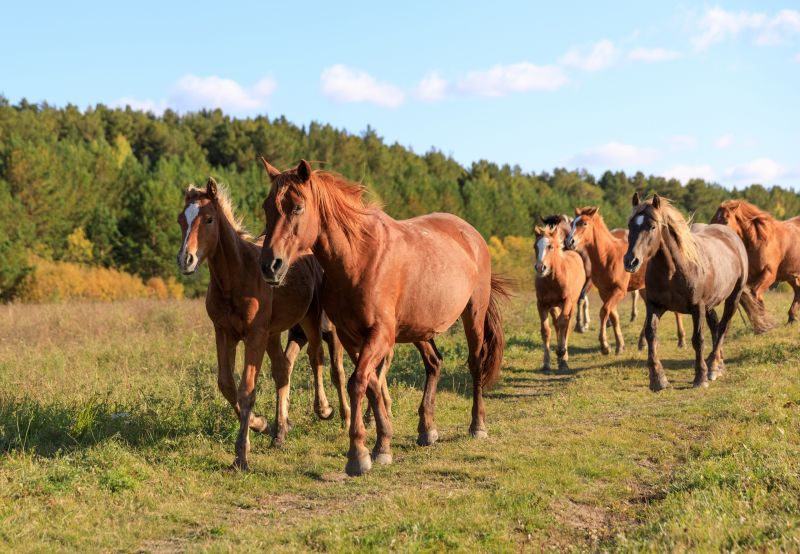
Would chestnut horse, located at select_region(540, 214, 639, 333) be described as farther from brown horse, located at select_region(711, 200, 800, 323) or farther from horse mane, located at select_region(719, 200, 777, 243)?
horse mane, located at select_region(719, 200, 777, 243)

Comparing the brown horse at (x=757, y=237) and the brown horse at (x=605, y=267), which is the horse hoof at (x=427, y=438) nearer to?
the brown horse at (x=605, y=267)

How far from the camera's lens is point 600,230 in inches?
550

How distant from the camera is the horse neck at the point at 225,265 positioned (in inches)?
Result: 272

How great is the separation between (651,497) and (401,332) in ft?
8.50

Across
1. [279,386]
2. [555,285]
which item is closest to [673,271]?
[555,285]

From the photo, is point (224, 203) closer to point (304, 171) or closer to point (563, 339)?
point (304, 171)

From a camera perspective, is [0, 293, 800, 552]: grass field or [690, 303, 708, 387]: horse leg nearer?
[0, 293, 800, 552]: grass field

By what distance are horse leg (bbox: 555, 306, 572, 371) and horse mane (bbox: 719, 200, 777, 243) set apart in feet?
12.1

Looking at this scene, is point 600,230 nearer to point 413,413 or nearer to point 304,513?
point 413,413

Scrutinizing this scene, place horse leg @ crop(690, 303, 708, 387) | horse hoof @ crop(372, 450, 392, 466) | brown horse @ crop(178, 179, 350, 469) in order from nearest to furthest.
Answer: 1. horse hoof @ crop(372, 450, 392, 466)
2. brown horse @ crop(178, 179, 350, 469)
3. horse leg @ crop(690, 303, 708, 387)

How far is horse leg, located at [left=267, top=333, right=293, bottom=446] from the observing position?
25.2 ft

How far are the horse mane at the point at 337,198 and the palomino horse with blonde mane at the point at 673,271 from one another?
165 inches

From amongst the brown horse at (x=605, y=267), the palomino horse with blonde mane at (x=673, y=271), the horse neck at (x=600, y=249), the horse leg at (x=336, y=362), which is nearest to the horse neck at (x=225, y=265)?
the horse leg at (x=336, y=362)

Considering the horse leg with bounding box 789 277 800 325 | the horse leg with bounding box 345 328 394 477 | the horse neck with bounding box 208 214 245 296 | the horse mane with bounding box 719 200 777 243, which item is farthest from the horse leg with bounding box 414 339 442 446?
the horse leg with bounding box 789 277 800 325
